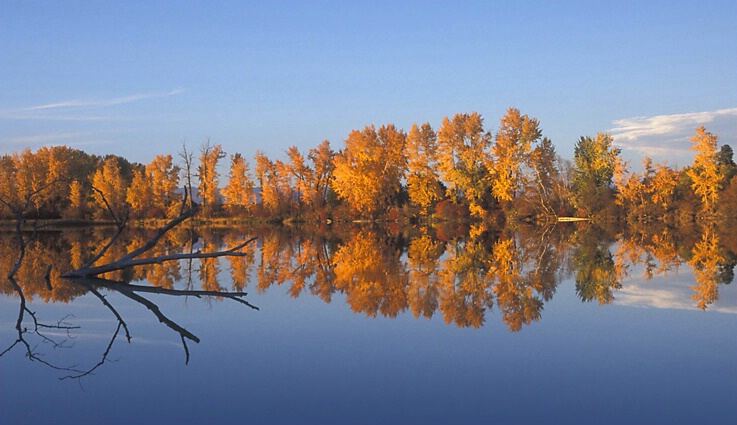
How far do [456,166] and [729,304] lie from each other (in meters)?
36.2

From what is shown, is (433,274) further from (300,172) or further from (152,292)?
(300,172)

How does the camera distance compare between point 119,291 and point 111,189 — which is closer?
point 119,291

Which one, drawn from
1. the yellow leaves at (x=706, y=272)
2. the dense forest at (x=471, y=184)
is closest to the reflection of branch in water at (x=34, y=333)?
the yellow leaves at (x=706, y=272)

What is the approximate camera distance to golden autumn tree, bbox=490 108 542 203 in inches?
1649

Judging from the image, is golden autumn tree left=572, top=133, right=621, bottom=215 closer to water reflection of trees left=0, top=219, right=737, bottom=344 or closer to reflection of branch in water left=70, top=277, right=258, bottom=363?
water reflection of trees left=0, top=219, right=737, bottom=344

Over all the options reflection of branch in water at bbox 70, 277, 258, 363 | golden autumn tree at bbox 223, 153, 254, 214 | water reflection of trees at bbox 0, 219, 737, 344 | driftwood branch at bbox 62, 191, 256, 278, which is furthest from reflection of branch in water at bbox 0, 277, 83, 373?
golden autumn tree at bbox 223, 153, 254, 214

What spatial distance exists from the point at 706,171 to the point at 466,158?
1476cm

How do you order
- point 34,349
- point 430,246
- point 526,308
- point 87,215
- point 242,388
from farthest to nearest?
1. point 87,215
2. point 430,246
3. point 526,308
4. point 34,349
5. point 242,388

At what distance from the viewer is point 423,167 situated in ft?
146

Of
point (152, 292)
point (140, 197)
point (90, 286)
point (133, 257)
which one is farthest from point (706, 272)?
point (140, 197)

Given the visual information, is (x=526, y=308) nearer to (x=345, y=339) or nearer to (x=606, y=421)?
(x=345, y=339)

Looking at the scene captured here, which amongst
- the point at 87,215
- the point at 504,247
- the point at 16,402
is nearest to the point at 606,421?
the point at 16,402

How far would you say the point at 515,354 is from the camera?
225 inches

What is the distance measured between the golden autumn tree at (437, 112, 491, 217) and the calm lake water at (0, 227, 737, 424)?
1219 inches
